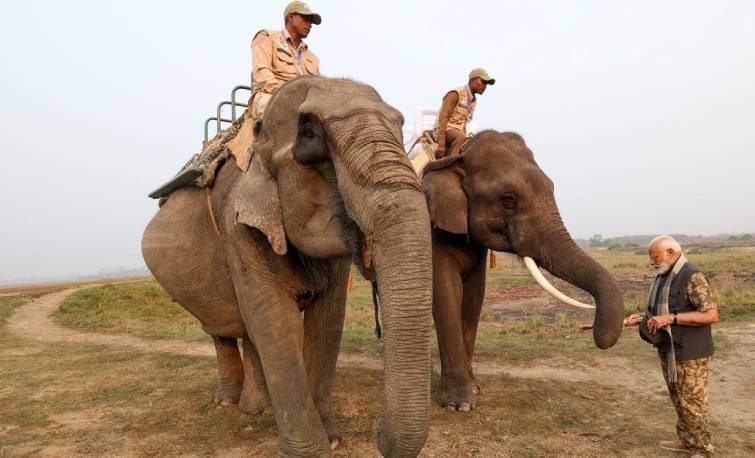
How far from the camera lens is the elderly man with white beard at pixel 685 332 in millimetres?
4102

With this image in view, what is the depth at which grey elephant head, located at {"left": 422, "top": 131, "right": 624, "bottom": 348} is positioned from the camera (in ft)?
17.8

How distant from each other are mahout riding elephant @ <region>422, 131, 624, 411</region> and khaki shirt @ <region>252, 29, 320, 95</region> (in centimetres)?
229

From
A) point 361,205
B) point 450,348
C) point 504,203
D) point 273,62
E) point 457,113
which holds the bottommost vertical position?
point 450,348

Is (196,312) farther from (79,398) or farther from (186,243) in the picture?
(79,398)

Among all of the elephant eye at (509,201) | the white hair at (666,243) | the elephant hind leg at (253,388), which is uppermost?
the elephant eye at (509,201)

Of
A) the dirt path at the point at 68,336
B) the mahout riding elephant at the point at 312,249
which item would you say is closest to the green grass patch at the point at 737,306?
the mahout riding elephant at the point at 312,249

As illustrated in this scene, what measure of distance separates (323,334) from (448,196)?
2.48 meters

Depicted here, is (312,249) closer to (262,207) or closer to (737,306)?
(262,207)

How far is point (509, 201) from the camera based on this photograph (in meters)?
5.71

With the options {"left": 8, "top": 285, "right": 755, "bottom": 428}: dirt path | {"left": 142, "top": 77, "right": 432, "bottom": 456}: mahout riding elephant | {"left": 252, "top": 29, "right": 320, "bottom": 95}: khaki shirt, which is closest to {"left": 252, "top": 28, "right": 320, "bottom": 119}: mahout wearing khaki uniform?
{"left": 252, "top": 29, "right": 320, "bottom": 95}: khaki shirt

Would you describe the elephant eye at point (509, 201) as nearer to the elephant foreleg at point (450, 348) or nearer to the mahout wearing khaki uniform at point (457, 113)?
the elephant foreleg at point (450, 348)

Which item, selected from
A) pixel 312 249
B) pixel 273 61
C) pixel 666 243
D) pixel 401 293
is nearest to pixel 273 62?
pixel 273 61

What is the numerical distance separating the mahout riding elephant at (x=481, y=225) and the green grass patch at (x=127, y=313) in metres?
7.02

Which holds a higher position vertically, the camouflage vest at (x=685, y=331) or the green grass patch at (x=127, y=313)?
the camouflage vest at (x=685, y=331)
